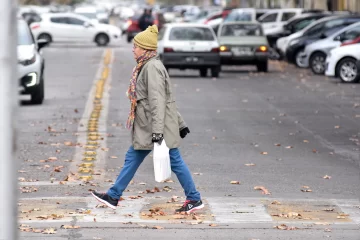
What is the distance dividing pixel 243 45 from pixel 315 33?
328cm

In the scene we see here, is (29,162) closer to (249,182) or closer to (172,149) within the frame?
(249,182)

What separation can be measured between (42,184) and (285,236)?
11.6 feet

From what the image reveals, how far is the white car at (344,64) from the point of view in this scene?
27172 mm

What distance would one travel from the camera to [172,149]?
8984 millimetres

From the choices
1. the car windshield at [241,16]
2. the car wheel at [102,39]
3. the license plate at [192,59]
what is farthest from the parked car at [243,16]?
the license plate at [192,59]

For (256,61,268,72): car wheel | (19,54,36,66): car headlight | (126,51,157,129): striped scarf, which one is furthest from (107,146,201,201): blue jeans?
(256,61,268,72): car wheel

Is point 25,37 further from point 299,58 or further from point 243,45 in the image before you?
point 299,58

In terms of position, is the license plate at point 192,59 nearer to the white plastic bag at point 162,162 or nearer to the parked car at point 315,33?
the parked car at point 315,33

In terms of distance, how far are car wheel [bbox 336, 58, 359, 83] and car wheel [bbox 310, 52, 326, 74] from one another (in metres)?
3.64

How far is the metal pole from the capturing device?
14.9 ft

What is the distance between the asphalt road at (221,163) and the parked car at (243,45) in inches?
215

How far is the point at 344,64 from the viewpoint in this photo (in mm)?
27469

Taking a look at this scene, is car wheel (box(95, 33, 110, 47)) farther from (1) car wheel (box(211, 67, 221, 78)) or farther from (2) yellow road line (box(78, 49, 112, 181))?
(2) yellow road line (box(78, 49, 112, 181))

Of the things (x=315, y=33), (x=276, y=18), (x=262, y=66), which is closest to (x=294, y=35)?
(x=315, y=33)
